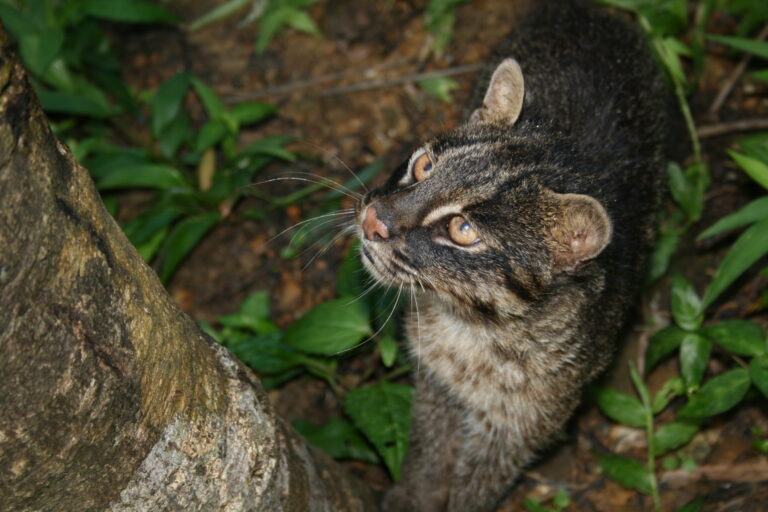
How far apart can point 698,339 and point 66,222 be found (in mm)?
4412

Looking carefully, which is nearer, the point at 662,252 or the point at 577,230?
the point at 577,230

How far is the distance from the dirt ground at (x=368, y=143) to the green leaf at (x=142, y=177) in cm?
66

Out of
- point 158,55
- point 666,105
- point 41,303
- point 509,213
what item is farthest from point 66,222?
point 158,55

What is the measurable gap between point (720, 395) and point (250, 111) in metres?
4.69

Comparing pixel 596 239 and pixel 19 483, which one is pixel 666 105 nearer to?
pixel 596 239

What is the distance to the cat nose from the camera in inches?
170

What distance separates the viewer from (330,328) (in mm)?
5707

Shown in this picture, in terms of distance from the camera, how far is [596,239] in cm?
397

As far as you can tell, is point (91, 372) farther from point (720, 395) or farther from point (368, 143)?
point (368, 143)

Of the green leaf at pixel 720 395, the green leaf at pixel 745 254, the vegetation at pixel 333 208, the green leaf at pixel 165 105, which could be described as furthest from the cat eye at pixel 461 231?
the green leaf at pixel 165 105

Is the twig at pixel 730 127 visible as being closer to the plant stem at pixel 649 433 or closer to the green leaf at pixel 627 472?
the plant stem at pixel 649 433

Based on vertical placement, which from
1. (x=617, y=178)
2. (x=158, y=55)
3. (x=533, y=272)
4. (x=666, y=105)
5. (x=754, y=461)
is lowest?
(x=754, y=461)

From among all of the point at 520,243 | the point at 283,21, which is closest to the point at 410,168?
the point at 520,243

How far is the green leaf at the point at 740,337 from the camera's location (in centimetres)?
491
